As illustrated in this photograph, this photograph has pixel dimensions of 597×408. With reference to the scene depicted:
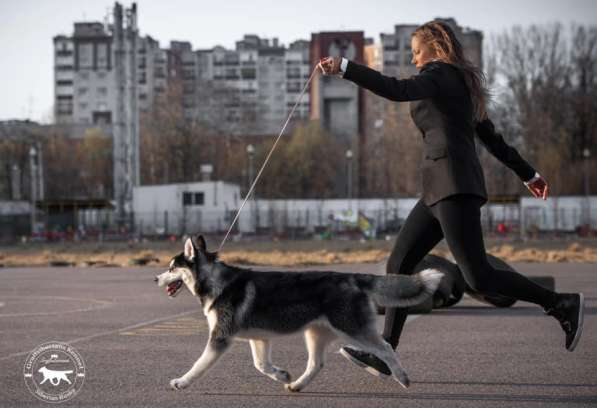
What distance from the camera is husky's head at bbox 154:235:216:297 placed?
6668mm

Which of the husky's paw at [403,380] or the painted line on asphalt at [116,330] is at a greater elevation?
the husky's paw at [403,380]

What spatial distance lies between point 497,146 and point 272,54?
154611 millimetres

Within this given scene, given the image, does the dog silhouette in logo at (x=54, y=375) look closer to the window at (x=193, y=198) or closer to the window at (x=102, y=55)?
the window at (x=193, y=198)

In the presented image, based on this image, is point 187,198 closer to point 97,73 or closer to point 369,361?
point 369,361

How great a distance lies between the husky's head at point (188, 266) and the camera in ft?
21.9

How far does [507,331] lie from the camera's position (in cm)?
1002

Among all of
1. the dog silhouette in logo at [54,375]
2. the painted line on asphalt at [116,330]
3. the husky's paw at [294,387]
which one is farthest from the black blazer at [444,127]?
the painted line on asphalt at [116,330]

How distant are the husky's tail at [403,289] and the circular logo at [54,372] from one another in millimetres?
2249

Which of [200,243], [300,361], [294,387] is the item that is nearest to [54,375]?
[200,243]

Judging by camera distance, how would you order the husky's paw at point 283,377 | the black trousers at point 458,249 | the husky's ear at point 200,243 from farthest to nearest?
the husky's ear at point 200,243 < the husky's paw at point 283,377 < the black trousers at point 458,249

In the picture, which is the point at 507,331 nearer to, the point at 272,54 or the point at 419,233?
the point at 419,233

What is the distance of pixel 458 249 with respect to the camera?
21.1 ft

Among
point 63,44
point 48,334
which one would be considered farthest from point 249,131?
point 48,334

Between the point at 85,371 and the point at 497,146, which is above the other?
the point at 497,146
